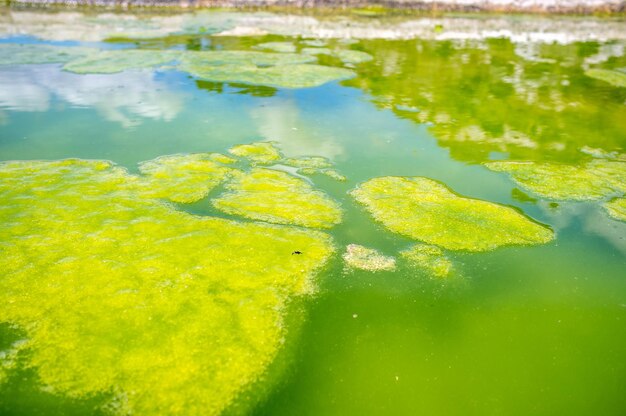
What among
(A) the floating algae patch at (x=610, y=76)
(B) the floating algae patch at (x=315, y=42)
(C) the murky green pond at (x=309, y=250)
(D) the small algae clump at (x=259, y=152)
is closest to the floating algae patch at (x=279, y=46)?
(B) the floating algae patch at (x=315, y=42)

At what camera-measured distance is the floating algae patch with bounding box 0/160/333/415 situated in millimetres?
2664

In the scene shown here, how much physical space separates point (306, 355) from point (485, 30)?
19525 millimetres

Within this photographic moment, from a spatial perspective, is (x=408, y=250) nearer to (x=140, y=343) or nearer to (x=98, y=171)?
(x=140, y=343)

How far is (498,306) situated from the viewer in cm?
337

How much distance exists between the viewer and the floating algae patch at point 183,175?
486cm

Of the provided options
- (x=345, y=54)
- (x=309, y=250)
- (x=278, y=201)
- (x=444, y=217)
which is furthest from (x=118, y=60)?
(x=444, y=217)

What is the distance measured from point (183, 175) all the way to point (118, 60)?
286 inches

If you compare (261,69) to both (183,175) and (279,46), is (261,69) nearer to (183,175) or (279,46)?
(279,46)

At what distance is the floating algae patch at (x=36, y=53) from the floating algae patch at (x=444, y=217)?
9.62 m

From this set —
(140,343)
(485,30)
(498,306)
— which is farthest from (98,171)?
(485,30)

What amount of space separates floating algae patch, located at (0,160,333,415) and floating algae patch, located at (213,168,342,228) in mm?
264

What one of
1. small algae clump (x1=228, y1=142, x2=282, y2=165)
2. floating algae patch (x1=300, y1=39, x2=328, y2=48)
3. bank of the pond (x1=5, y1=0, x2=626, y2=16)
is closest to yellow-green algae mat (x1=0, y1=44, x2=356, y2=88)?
floating algae patch (x1=300, y1=39, x2=328, y2=48)

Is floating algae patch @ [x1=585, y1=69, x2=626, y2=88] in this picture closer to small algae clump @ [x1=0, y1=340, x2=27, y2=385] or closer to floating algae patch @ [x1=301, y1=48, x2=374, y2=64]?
floating algae patch @ [x1=301, y1=48, x2=374, y2=64]

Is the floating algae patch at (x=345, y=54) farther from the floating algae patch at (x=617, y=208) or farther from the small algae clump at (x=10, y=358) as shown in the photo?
the small algae clump at (x=10, y=358)
